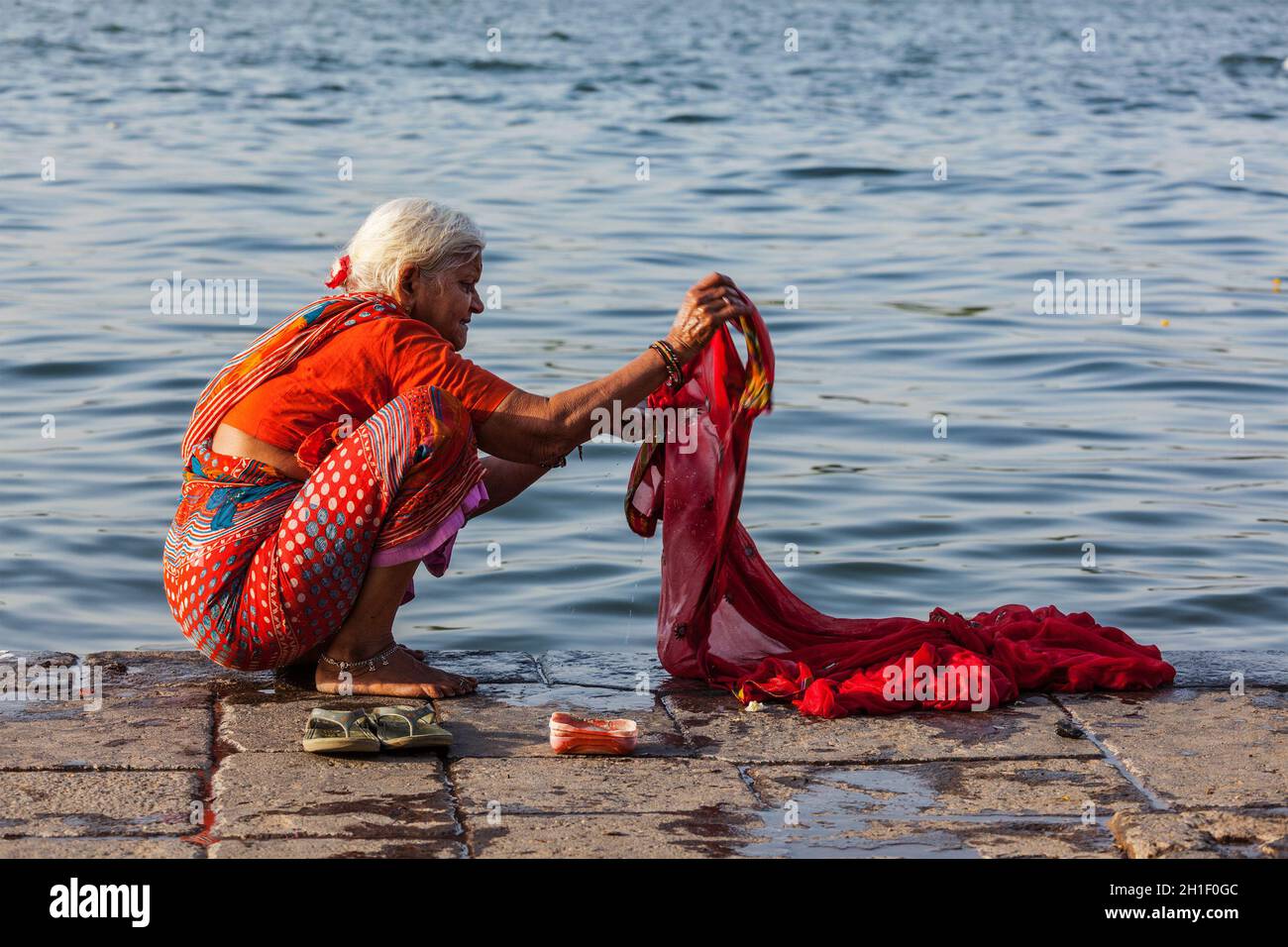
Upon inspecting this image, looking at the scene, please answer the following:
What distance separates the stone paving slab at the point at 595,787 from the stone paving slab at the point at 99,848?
539mm

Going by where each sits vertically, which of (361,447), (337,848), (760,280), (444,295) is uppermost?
(444,295)

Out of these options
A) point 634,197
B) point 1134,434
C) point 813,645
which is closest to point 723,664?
point 813,645


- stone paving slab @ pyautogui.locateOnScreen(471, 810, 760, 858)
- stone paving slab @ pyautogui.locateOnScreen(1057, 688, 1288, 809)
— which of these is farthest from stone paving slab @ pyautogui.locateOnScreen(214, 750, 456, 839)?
stone paving slab @ pyautogui.locateOnScreen(1057, 688, 1288, 809)

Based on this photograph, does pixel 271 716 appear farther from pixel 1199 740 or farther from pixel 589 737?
pixel 1199 740

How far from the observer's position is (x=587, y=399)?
13.2 ft

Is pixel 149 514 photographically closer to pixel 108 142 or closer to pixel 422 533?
pixel 422 533

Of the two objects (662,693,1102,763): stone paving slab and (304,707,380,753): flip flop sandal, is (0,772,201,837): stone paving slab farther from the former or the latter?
(662,693,1102,763): stone paving slab

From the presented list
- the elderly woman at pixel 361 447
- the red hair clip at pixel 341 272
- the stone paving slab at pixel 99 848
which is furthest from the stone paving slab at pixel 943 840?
the red hair clip at pixel 341 272

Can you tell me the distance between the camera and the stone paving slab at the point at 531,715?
12.7ft

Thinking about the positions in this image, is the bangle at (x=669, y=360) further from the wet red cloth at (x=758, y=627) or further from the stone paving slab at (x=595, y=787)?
the stone paving slab at (x=595, y=787)

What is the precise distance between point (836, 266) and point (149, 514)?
245 inches

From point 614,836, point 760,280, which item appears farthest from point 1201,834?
point 760,280

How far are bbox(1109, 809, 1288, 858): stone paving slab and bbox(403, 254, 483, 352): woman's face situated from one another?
1.83m

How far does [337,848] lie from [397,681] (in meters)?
0.99
